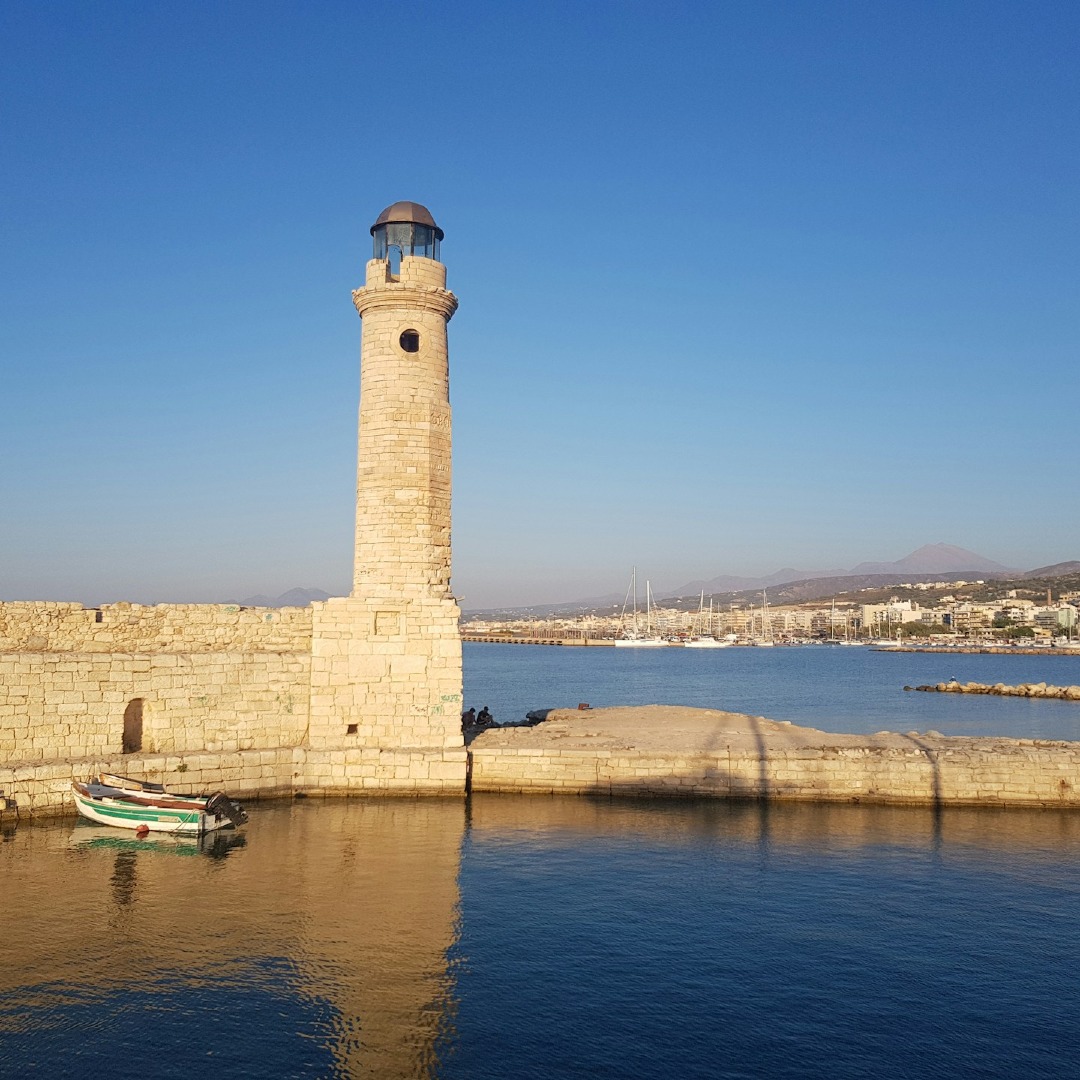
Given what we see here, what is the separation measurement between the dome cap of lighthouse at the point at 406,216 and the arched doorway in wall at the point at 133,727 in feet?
35.6

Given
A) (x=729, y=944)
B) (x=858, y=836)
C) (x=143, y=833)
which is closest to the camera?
(x=729, y=944)

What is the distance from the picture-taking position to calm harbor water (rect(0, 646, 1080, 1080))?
755cm

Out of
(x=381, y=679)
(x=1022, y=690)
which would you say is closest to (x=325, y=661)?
(x=381, y=679)

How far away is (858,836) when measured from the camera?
47.1 feet

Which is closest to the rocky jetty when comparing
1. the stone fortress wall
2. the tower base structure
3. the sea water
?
the sea water

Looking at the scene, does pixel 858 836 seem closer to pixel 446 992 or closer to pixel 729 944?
pixel 729 944

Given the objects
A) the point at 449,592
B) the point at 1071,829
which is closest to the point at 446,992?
the point at 449,592

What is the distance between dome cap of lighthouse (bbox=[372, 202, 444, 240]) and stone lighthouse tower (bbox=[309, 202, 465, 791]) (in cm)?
3

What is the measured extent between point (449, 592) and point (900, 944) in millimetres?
10377

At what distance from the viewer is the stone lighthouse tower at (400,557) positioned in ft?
53.8

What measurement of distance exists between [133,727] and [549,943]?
1011 cm

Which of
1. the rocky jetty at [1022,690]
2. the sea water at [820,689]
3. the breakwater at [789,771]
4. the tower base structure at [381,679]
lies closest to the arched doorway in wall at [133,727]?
the tower base structure at [381,679]

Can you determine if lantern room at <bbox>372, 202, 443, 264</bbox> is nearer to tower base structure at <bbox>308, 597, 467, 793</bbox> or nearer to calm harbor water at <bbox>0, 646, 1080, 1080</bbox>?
tower base structure at <bbox>308, 597, 467, 793</bbox>

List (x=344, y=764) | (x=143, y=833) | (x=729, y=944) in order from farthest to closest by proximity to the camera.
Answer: (x=344, y=764) → (x=143, y=833) → (x=729, y=944)
